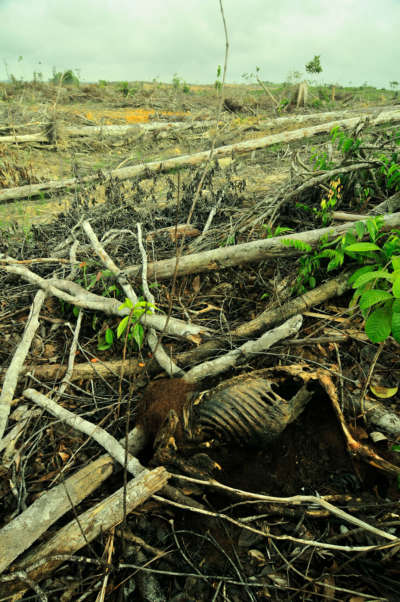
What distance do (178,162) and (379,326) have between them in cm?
620

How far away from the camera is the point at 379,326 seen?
164cm

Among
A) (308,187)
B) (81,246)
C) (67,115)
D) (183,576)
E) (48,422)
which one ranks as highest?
(67,115)

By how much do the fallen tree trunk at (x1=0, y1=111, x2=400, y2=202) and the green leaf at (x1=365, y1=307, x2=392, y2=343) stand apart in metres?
4.51

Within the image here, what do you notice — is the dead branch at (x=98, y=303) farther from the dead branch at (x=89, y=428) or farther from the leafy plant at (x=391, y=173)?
the leafy plant at (x=391, y=173)

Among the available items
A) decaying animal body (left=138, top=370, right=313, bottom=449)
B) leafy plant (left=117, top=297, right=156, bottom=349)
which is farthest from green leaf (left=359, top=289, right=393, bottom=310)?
leafy plant (left=117, top=297, right=156, bottom=349)

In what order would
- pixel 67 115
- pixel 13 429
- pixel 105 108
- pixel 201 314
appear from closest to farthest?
pixel 13 429, pixel 201 314, pixel 67 115, pixel 105 108

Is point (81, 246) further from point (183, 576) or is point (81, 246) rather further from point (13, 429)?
point (183, 576)

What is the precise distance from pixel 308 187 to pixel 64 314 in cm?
276

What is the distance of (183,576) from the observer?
4.94ft

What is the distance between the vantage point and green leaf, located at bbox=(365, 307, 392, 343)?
1.63 meters

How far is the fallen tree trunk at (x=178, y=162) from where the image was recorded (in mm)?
6106

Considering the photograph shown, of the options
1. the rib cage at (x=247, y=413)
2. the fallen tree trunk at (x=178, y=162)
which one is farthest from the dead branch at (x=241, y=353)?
the fallen tree trunk at (x=178, y=162)

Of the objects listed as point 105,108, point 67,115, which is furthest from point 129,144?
point 105,108

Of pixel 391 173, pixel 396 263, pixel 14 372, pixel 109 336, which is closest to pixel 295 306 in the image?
pixel 396 263
